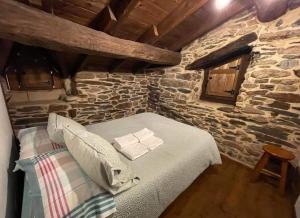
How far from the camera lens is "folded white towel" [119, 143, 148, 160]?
135cm

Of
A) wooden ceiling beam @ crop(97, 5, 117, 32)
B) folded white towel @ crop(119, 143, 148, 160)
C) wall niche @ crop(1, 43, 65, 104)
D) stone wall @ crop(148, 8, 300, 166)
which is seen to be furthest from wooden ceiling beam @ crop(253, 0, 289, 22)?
wall niche @ crop(1, 43, 65, 104)

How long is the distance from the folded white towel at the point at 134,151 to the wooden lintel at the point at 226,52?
6.24 feet

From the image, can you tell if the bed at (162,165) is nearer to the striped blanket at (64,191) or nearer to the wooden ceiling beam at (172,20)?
the striped blanket at (64,191)

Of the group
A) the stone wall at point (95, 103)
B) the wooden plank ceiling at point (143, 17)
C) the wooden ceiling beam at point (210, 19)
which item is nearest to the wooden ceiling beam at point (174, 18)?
the wooden plank ceiling at point (143, 17)

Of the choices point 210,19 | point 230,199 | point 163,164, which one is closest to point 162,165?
point 163,164

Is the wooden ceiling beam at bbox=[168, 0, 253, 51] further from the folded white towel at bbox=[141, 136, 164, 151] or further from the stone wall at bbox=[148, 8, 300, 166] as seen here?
the folded white towel at bbox=[141, 136, 164, 151]

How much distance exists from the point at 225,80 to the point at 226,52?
0.48 meters

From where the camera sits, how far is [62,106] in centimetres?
258

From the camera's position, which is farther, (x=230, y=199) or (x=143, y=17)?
(x=143, y=17)

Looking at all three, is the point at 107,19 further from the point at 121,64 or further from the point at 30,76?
the point at 30,76

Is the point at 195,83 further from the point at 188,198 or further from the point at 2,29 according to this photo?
the point at 2,29

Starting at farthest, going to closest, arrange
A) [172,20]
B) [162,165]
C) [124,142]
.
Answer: [172,20]
[124,142]
[162,165]

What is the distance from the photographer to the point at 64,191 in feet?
2.90

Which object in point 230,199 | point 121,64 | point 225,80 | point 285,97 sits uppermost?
point 121,64
